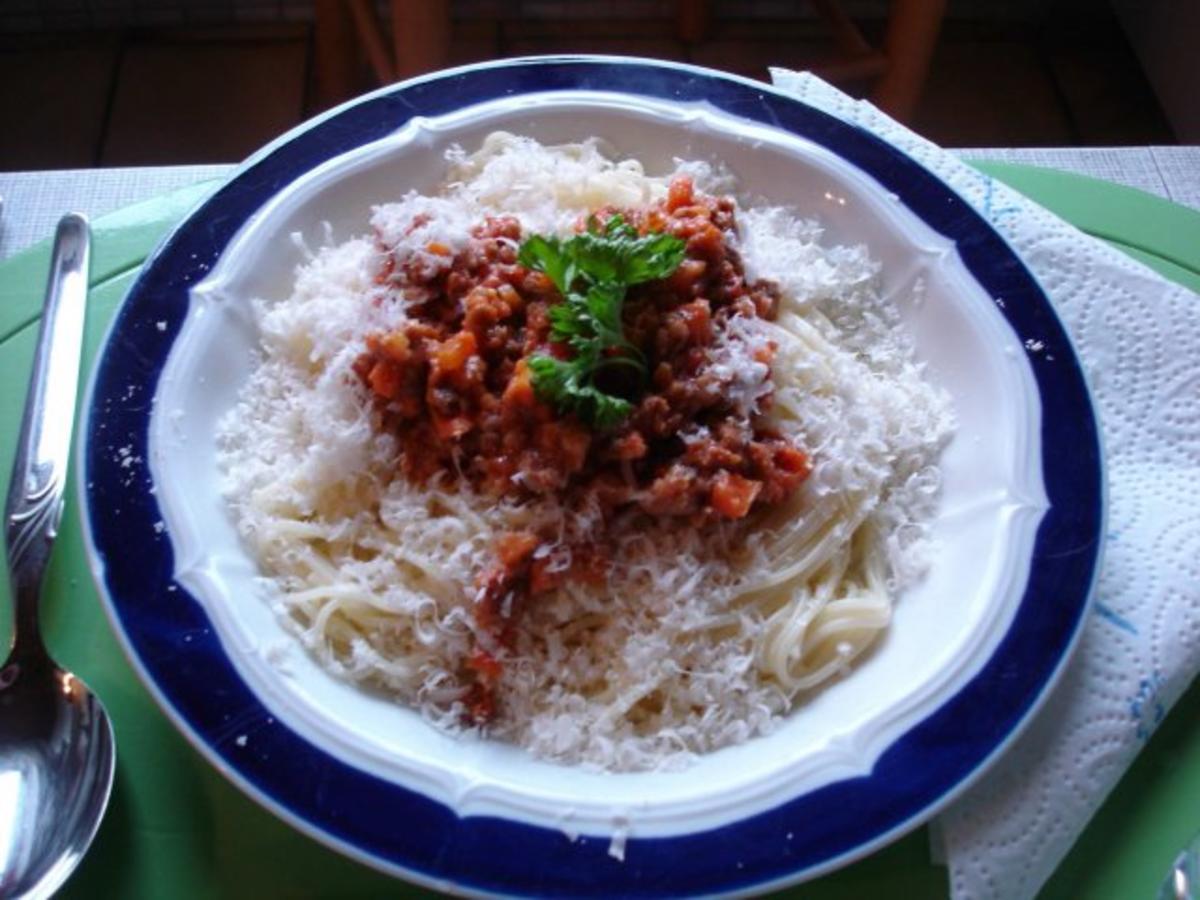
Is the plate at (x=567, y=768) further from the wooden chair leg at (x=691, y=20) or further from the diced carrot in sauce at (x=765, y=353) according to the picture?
the wooden chair leg at (x=691, y=20)

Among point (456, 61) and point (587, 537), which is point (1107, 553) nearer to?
point (587, 537)

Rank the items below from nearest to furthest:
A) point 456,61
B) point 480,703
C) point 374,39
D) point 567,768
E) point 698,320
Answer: point 567,768 → point 480,703 → point 698,320 → point 374,39 → point 456,61

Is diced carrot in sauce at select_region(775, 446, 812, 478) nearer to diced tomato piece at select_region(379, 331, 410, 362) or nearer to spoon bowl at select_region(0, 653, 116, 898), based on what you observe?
diced tomato piece at select_region(379, 331, 410, 362)

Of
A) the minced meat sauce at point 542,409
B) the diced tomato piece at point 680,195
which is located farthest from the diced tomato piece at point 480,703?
the diced tomato piece at point 680,195

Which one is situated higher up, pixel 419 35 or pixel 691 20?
pixel 691 20

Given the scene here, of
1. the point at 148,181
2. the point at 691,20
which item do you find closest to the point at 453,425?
the point at 148,181

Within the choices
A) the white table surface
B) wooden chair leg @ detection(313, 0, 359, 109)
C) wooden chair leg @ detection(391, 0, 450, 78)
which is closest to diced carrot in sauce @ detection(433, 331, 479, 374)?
→ the white table surface

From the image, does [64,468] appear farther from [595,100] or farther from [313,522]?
[595,100]
